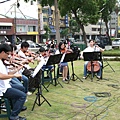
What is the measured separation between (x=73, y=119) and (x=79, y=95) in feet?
5.88

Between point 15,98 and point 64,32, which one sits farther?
point 64,32

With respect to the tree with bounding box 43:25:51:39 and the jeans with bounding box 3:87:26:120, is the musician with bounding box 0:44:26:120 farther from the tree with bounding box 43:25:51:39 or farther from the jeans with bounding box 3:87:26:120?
the tree with bounding box 43:25:51:39

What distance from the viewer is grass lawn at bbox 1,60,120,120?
4898mm

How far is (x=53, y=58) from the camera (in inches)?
265

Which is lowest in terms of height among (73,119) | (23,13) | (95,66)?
(73,119)

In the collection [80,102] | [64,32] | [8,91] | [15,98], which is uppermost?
[64,32]

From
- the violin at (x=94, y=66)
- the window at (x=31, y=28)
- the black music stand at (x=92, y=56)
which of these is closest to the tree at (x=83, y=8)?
the violin at (x=94, y=66)

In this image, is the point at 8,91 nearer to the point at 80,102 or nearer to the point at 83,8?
the point at 80,102

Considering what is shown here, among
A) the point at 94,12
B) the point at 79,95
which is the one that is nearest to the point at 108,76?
the point at 79,95

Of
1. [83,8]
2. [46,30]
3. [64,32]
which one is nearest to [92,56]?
[83,8]

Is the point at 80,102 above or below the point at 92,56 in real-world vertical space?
below

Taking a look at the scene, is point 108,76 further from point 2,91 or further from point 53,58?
point 2,91

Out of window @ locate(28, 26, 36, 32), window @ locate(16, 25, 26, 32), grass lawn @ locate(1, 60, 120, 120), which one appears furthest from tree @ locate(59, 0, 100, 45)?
window @ locate(28, 26, 36, 32)

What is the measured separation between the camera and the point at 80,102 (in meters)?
5.82
